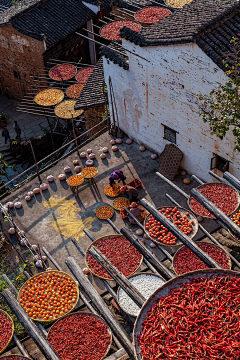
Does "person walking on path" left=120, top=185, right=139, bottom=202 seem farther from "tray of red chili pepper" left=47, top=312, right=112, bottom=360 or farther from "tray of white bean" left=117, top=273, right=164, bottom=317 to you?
"tray of red chili pepper" left=47, top=312, right=112, bottom=360

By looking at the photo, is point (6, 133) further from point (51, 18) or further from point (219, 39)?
point (219, 39)

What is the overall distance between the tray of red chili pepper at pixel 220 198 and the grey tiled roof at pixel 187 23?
476 cm

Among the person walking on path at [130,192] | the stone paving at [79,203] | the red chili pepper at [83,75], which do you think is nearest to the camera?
the stone paving at [79,203]

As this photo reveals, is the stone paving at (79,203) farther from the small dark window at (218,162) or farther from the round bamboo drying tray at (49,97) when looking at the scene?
the round bamboo drying tray at (49,97)

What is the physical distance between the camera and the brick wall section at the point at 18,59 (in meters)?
24.7

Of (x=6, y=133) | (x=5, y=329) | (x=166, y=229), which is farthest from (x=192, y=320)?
(x=6, y=133)

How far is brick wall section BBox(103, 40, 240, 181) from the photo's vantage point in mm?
14328

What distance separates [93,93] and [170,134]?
15.5ft

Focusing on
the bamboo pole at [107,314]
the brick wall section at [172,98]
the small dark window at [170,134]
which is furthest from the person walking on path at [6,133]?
the bamboo pole at [107,314]

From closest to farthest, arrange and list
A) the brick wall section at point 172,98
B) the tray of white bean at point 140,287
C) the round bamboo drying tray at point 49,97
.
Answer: the tray of white bean at point 140,287
the brick wall section at point 172,98
the round bamboo drying tray at point 49,97

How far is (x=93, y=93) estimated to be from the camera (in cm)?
1975

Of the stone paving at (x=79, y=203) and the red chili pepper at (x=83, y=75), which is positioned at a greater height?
the red chili pepper at (x=83, y=75)

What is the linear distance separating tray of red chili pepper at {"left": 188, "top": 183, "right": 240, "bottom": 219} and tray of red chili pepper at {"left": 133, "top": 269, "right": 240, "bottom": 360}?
14.8 ft

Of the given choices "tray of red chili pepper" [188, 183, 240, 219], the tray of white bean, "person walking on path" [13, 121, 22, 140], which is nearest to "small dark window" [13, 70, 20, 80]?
"person walking on path" [13, 121, 22, 140]
